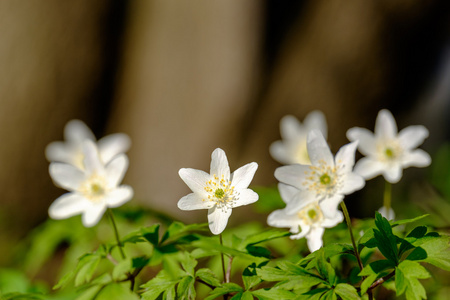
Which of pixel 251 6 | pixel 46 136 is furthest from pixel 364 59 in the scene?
pixel 46 136

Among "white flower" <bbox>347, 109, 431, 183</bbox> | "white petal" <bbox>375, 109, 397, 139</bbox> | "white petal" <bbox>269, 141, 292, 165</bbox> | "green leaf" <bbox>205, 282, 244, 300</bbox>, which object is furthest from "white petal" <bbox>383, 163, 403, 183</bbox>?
"green leaf" <bbox>205, 282, 244, 300</bbox>

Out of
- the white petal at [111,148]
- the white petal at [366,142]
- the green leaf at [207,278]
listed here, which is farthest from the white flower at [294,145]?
the green leaf at [207,278]

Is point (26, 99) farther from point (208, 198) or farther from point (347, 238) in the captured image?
point (347, 238)

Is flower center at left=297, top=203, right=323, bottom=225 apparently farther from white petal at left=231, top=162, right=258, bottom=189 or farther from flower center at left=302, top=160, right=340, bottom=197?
white petal at left=231, top=162, right=258, bottom=189

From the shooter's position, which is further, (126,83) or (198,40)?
(126,83)

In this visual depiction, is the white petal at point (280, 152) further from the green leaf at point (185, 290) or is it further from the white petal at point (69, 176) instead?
the green leaf at point (185, 290)

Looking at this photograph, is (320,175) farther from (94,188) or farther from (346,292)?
(94,188)

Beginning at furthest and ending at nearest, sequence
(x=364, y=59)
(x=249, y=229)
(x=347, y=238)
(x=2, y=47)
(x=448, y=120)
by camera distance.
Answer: (x=448, y=120) → (x=2, y=47) → (x=364, y=59) → (x=249, y=229) → (x=347, y=238)

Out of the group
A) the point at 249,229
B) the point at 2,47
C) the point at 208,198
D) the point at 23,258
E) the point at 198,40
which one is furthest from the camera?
the point at 198,40
